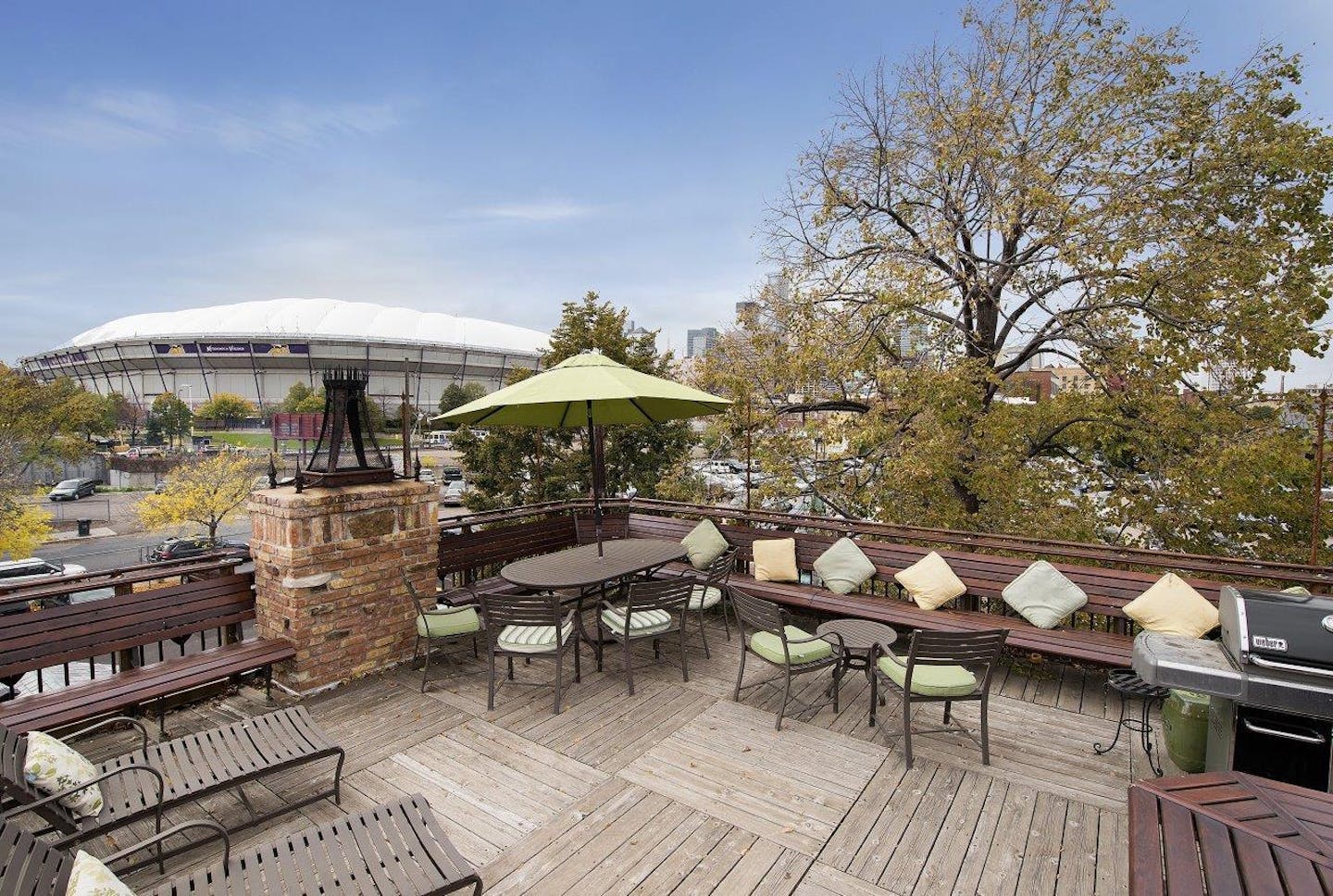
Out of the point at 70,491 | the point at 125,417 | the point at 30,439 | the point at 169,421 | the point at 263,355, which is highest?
the point at 263,355

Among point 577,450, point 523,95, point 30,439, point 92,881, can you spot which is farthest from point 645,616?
point 30,439

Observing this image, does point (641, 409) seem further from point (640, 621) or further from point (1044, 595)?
point (1044, 595)

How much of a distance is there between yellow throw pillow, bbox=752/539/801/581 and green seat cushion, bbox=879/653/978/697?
2.06m

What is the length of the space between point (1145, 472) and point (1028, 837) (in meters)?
7.34

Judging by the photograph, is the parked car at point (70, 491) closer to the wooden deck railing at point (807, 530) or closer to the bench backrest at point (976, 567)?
the wooden deck railing at point (807, 530)

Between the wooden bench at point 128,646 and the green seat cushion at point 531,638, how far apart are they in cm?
145

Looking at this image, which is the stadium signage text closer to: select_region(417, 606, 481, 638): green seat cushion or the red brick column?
the red brick column

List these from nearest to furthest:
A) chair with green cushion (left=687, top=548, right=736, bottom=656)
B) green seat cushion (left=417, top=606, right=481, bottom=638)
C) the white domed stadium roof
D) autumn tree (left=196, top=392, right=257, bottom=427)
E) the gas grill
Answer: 1. the gas grill
2. green seat cushion (left=417, top=606, right=481, bottom=638)
3. chair with green cushion (left=687, top=548, right=736, bottom=656)
4. autumn tree (left=196, top=392, right=257, bottom=427)
5. the white domed stadium roof

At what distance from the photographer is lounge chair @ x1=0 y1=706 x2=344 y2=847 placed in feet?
7.12

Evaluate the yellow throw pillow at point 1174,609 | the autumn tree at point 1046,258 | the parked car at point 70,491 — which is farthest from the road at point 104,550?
the yellow throw pillow at point 1174,609

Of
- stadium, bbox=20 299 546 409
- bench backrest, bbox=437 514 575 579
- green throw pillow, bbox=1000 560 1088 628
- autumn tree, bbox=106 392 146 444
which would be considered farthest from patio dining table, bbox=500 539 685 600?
stadium, bbox=20 299 546 409

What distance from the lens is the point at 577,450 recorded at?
52.0 ft

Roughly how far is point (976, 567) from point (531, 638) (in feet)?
12.2

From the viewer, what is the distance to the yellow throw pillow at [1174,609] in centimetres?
405
